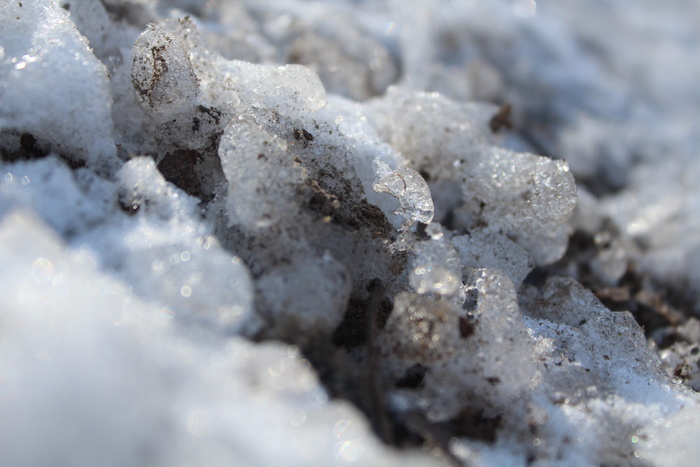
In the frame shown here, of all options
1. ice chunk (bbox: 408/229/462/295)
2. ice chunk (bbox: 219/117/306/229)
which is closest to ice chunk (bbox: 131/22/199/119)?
ice chunk (bbox: 219/117/306/229)

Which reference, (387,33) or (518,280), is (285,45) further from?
(518,280)

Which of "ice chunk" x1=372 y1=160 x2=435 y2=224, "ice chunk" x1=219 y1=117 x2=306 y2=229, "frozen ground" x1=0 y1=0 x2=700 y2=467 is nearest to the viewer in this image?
"frozen ground" x1=0 y1=0 x2=700 y2=467

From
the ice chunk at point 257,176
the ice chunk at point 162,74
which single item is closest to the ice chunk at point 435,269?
the ice chunk at point 257,176

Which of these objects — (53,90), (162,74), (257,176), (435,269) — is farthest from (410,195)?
(53,90)

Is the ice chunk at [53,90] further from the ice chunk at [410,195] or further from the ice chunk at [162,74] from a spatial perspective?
the ice chunk at [410,195]

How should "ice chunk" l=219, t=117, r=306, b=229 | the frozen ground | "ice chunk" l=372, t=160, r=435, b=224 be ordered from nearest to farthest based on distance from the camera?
1. the frozen ground
2. "ice chunk" l=219, t=117, r=306, b=229
3. "ice chunk" l=372, t=160, r=435, b=224

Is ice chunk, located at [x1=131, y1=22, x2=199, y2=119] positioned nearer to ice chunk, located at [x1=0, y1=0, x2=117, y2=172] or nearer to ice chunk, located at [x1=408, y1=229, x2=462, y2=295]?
ice chunk, located at [x1=0, y1=0, x2=117, y2=172]

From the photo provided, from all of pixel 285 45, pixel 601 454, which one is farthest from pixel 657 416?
pixel 285 45

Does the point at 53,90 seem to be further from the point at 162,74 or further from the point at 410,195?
the point at 410,195
